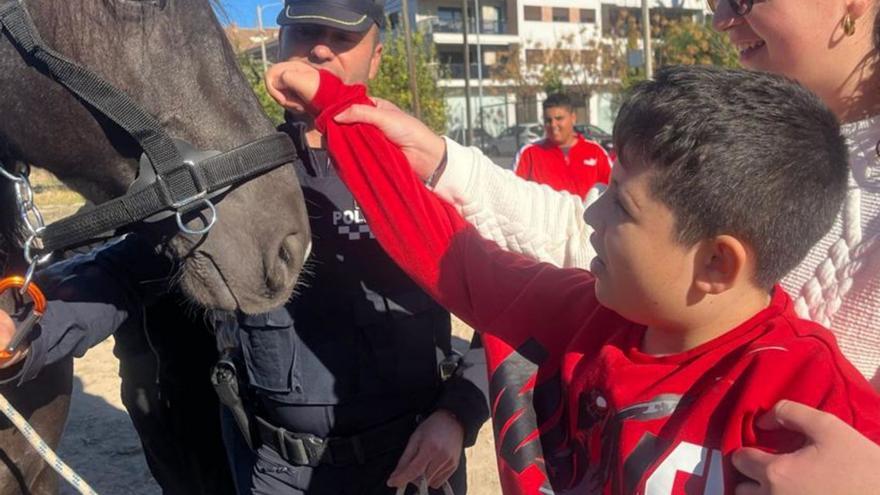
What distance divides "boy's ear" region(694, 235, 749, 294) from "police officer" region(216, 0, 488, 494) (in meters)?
0.86

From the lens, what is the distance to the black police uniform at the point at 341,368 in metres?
1.81

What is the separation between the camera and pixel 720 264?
104 cm

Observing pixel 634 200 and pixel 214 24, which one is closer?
pixel 634 200

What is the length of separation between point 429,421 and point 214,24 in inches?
40.8

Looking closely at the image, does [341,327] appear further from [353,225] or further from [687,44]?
[687,44]

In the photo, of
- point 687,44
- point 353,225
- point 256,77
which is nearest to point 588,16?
point 687,44

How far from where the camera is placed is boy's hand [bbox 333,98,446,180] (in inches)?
58.1

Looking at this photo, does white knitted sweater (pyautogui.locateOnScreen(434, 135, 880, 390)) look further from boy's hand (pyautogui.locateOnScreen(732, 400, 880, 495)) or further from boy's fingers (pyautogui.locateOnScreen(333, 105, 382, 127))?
boy's fingers (pyautogui.locateOnScreen(333, 105, 382, 127))

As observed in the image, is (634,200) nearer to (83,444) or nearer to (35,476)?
(35,476)

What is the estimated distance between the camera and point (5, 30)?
5.27ft

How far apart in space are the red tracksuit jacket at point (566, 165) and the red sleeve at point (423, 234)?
5.01m

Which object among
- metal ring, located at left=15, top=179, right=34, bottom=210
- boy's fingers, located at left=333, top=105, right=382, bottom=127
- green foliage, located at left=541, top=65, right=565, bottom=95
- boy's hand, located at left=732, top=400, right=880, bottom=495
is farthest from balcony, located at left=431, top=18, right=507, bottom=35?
boy's hand, located at left=732, top=400, right=880, bottom=495

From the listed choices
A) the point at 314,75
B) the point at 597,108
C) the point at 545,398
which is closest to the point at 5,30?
the point at 314,75

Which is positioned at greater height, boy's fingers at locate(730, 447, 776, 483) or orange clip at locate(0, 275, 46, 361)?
orange clip at locate(0, 275, 46, 361)
